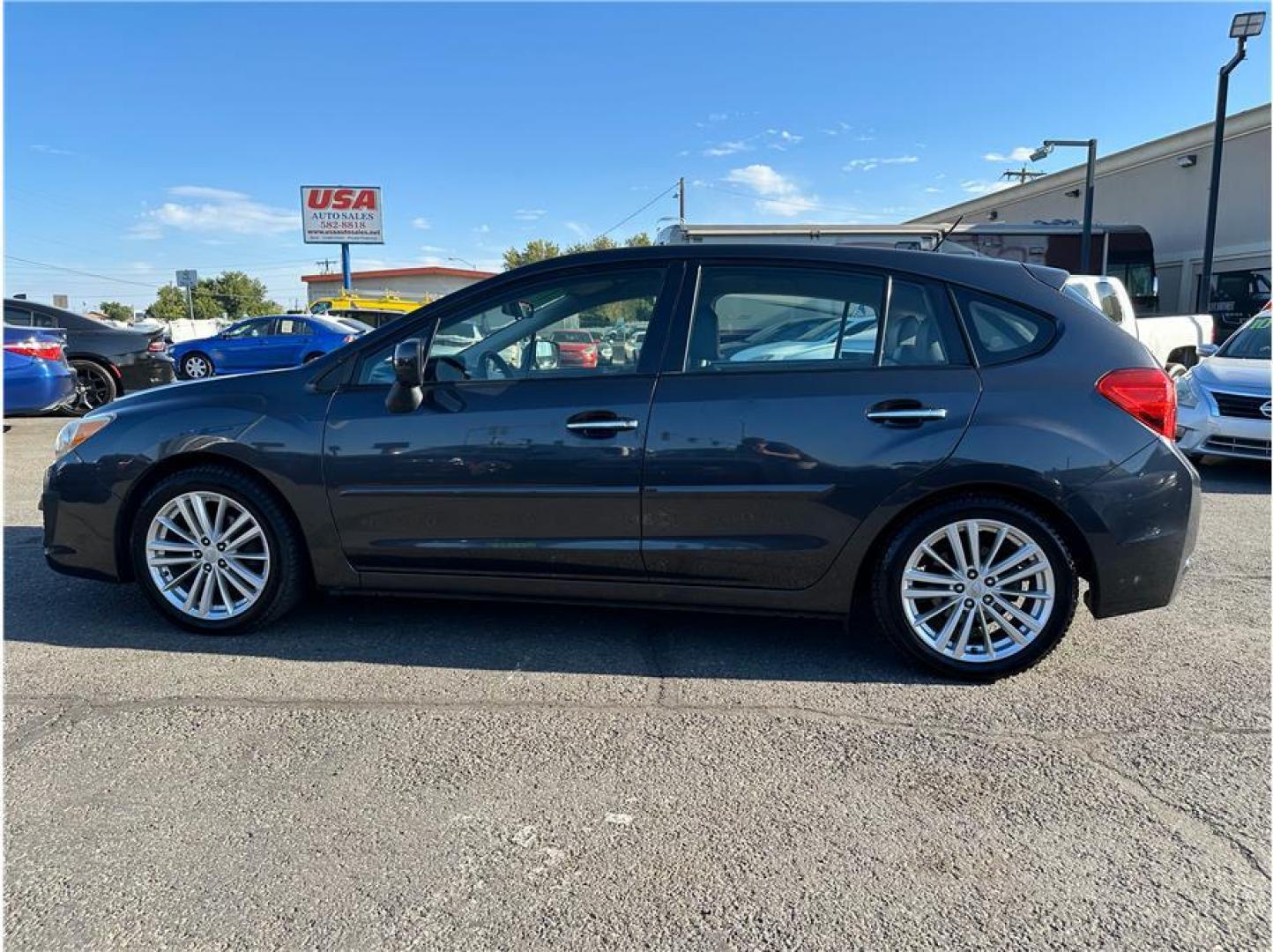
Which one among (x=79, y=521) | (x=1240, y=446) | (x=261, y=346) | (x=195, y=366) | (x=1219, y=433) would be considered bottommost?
(x=79, y=521)

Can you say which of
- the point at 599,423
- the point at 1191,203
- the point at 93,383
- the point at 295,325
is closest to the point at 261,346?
the point at 295,325

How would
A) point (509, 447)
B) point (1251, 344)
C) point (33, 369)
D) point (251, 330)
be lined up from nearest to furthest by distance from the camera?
1. point (509, 447)
2. point (1251, 344)
3. point (33, 369)
4. point (251, 330)

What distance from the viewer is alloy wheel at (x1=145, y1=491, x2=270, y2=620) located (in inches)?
143

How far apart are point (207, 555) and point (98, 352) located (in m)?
9.73

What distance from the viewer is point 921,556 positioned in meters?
3.28

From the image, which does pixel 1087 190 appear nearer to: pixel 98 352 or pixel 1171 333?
pixel 1171 333

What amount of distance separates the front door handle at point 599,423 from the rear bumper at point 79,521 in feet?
6.93

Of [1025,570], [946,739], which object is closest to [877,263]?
[1025,570]

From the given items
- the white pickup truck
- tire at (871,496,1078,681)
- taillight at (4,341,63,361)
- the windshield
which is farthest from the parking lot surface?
the white pickup truck

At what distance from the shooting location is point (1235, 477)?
304 inches

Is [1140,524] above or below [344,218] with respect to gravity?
below

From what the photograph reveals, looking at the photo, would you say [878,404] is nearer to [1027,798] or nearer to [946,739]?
[946,739]

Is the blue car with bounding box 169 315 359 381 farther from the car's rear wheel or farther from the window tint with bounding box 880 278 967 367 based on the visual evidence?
the window tint with bounding box 880 278 967 367

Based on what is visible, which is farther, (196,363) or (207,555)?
(196,363)
